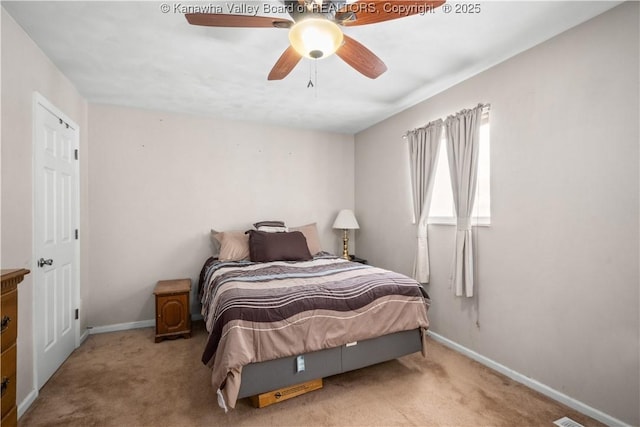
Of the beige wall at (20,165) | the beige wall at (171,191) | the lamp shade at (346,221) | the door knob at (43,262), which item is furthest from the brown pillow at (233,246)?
the beige wall at (20,165)

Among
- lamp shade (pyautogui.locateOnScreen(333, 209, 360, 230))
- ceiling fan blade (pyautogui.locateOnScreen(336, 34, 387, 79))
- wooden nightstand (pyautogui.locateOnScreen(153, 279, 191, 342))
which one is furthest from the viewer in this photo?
lamp shade (pyautogui.locateOnScreen(333, 209, 360, 230))

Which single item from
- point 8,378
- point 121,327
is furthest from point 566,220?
point 121,327

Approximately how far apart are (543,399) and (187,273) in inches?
145

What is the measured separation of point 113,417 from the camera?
6.44 feet

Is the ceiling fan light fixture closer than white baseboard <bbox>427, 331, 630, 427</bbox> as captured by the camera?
Yes

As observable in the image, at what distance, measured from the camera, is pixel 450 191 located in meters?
3.13

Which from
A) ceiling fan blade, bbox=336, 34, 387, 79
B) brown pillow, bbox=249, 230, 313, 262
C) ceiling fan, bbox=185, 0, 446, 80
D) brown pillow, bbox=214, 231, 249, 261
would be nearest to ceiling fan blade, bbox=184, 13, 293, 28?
ceiling fan, bbox=185, 0, 446, 80

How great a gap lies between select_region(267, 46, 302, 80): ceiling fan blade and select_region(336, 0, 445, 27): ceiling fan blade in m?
0.39

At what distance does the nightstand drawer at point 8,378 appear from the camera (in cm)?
123

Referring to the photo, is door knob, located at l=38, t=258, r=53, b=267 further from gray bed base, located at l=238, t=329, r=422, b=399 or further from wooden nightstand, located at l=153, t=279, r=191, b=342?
gray bed base, located at l=238, t=329, r=422, b=399

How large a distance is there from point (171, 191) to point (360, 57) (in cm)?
287

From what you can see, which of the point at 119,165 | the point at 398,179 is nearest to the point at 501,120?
the point at 398,179

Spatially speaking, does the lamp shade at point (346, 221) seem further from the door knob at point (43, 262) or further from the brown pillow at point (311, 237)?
the door knob at point (43, 262)

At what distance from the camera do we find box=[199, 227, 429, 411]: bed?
1893mm
